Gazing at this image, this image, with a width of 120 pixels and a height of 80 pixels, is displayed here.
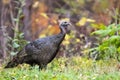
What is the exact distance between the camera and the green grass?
9367 millimetres

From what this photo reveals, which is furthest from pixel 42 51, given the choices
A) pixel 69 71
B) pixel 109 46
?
pixel 109 46

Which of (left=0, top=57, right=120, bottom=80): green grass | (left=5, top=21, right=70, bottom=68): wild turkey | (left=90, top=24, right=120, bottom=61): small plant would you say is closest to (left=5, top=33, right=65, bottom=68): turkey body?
(left=5, top=21, right=70, bottom=68): wild turkey

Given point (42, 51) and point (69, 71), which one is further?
point (42, 51)

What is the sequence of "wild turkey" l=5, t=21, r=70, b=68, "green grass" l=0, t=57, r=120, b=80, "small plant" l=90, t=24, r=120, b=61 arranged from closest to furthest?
"green grass" l=0, t=57, r=120, b=80 → "wild turkey" l=5, t=21, r=70, b=68 → "small plant" l=90, t=24, r=120, b=61

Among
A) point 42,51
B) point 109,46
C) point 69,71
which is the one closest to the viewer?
point 69,71

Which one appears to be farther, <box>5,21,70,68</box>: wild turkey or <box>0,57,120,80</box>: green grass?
<box>5,21,70,68</box>: wild turkey

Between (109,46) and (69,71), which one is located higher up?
(69,71)

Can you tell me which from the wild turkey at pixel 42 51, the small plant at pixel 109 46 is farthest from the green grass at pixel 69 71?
the small plant at pixel 109 46

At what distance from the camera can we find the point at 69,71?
32.9 ft

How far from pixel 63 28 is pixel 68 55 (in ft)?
6.62

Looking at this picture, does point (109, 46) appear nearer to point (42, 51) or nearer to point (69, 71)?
point (42, 51)

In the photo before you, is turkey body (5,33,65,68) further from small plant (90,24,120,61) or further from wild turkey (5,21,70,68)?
small plant (90,24,120,61)

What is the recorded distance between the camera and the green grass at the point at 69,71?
30.7ft

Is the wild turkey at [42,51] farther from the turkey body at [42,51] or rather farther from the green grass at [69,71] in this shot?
the green grass at [69,71]
